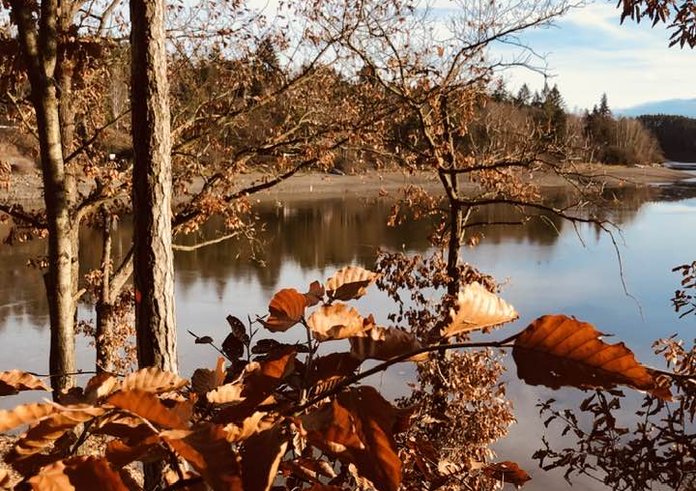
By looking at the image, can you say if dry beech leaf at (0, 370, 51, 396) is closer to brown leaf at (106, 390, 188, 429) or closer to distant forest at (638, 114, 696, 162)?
brown leaf at (106, 390, 188, 429)

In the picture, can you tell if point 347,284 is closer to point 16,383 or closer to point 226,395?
point 226,395

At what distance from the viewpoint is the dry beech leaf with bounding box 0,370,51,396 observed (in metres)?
0.77

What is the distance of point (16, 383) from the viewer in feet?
2.56

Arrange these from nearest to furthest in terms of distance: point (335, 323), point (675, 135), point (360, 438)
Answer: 1. point (360, 438)
2. point (335, 323)
3. point (675, 135)

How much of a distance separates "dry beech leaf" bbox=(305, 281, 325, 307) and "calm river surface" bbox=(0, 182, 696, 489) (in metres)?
7.97

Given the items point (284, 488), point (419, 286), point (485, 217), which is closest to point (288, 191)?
point (485, 217)

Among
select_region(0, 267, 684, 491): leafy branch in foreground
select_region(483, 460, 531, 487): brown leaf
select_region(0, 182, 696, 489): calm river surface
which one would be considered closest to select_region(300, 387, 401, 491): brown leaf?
select_region(0, 267, 684, 491): leafy branch in foreground

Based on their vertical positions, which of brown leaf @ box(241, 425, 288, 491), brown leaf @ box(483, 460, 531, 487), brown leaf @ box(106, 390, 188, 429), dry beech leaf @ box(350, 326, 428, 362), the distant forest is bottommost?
brown leaf @ box(483, 460, 531, 487)

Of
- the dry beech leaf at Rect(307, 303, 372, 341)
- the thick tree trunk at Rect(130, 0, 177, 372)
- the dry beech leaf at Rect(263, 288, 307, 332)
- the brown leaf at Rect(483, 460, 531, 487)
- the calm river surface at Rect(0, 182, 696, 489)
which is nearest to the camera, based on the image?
the dry beech leaf at Rect(307, 303, 372, 341)

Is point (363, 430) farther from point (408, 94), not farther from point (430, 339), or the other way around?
point (408, 94)

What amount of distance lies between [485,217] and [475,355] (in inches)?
801

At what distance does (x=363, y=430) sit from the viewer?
693mm

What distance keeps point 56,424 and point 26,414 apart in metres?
0.03

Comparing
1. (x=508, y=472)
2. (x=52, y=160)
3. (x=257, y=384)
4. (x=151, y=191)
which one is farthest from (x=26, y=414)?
(x=52, y=160)
